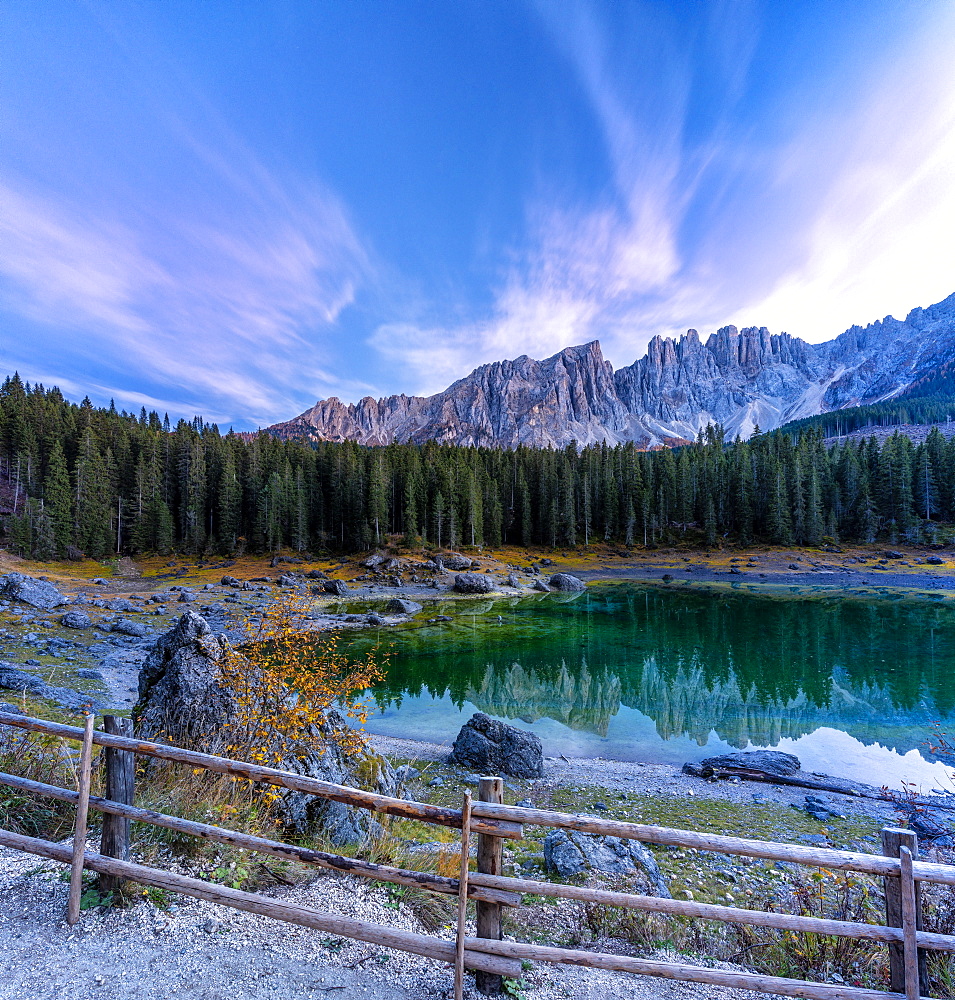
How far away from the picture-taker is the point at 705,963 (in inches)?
196

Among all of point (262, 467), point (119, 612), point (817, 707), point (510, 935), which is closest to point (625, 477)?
point (262, 467)

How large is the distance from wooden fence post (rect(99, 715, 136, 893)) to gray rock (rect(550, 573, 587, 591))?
53.6 metres

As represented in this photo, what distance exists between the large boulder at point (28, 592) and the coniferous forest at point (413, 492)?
1205 inches

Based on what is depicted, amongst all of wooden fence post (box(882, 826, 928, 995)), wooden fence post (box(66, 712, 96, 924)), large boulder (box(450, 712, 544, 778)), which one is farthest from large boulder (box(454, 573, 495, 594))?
wooden fence post (box(882, 826, 928, 995))

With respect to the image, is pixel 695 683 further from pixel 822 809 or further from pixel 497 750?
pixel 497 750

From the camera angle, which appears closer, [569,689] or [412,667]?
[569,689]

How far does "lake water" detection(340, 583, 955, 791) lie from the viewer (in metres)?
16.9

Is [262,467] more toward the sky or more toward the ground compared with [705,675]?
more toward the sky

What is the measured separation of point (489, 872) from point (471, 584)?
159 feet

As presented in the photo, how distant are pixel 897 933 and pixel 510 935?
13.0ft

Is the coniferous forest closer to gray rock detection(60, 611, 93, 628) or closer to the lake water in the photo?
gray rock detection(60, 611, 93, 628)

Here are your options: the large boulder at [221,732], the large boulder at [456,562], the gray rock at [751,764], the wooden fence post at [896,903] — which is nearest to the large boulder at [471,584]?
the large boulder at [456,562]

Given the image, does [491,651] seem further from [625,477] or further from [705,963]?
[625,477]

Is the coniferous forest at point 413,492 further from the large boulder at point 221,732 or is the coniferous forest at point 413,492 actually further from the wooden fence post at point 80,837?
the wooden fence post at point 80,837
